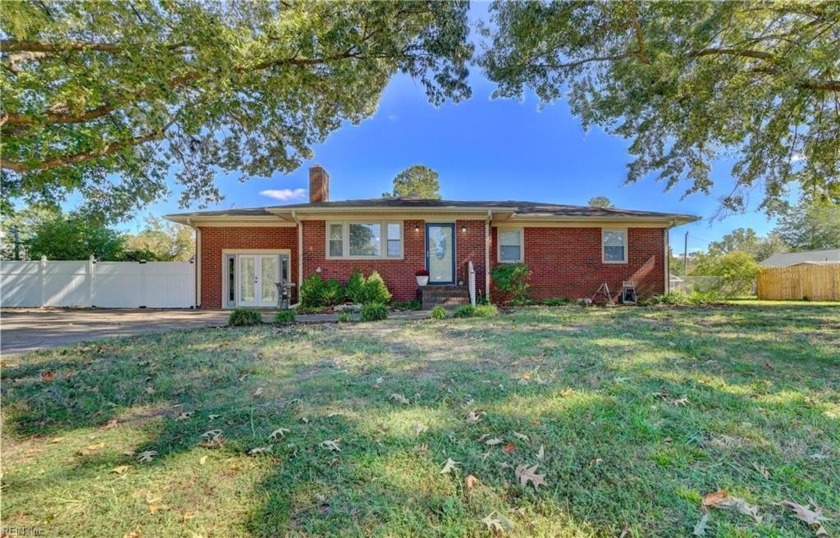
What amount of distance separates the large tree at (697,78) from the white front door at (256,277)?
9297mm

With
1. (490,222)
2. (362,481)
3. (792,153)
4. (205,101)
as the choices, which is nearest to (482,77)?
(490,222)

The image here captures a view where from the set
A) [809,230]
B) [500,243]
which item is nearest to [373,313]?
[500,243]

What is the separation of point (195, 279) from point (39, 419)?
37.7 ft

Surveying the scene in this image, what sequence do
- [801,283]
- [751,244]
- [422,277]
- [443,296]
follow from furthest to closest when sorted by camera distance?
1. [751,244]
2. [801,283]
3. [422,277]
4. [443,296]

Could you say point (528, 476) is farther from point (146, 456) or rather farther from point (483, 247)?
point (483, 247)

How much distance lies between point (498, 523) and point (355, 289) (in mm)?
9983

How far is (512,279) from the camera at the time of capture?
1277cm

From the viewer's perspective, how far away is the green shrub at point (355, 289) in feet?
37.5

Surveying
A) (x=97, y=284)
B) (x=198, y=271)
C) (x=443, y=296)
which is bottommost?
(x=443, y=296)

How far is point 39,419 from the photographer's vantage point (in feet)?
10.6

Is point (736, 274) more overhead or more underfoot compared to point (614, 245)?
more underfoot

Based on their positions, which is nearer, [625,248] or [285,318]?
[285,318]

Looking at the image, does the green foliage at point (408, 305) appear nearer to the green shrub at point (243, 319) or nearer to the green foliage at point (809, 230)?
the green shrub at point (243, 319)

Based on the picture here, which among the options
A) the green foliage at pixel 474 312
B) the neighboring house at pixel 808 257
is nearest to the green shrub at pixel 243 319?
the green foliage at pixel 474 312
